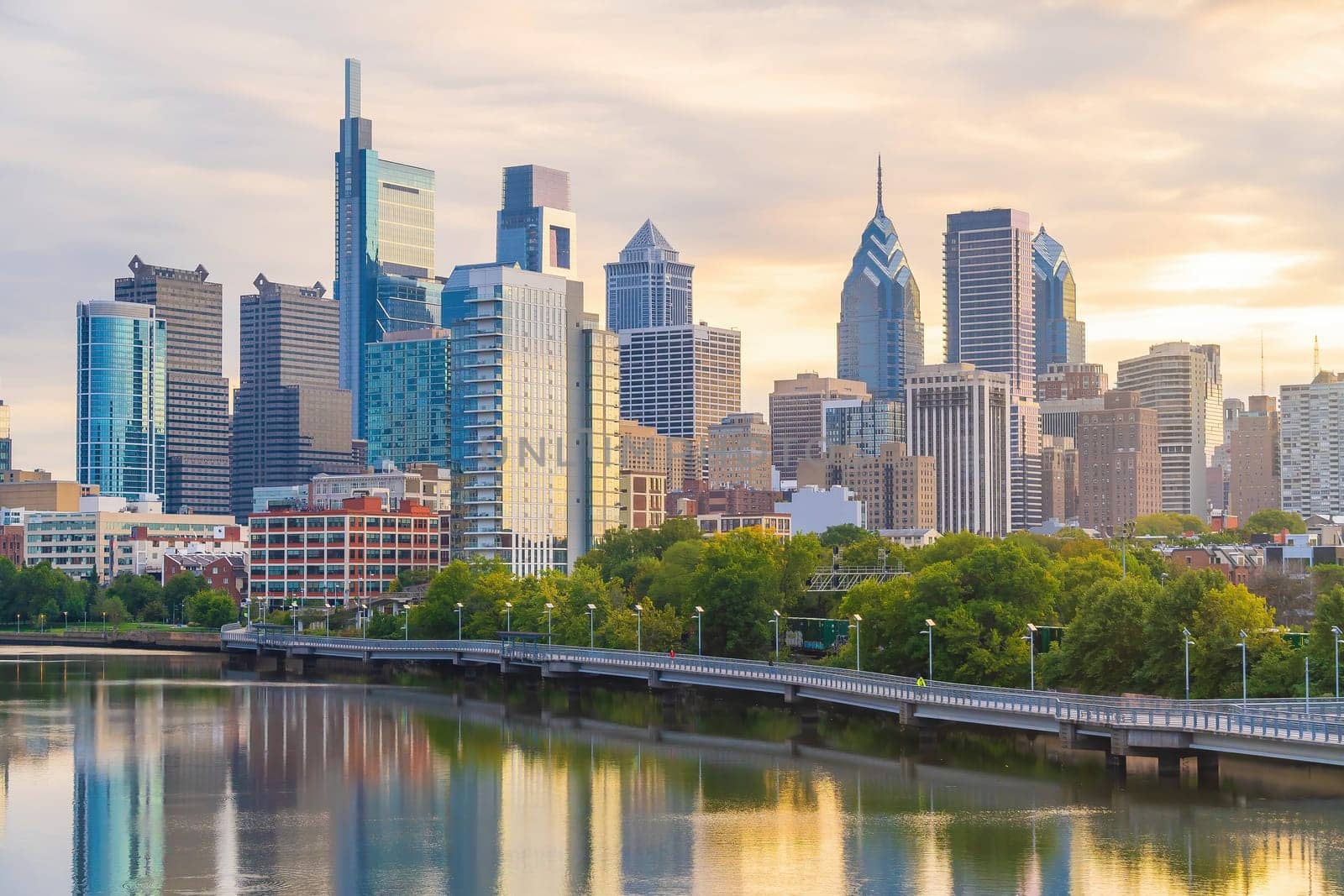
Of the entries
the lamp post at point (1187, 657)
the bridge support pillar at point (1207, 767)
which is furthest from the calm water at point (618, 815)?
the lamp post at point (1187, 657)

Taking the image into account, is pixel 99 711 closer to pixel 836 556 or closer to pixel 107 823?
pixel 107 823

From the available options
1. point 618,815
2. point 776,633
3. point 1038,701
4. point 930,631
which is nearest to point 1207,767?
point 1038,701

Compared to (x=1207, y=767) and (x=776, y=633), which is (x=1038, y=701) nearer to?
(x=1207, y=767)

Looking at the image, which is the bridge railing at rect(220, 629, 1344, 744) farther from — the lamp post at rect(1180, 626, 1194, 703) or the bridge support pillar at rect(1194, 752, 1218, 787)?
the lamp post at rect(1180, 626, 1194, 703)

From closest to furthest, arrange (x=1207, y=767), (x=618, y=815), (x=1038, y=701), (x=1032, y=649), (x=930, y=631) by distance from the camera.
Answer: (x=618, y=815) < (x=1207, y=767) < (x=1038, y=701) < (x=1032, y=649) < (x=930, y=631)

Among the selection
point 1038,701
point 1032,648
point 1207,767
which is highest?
point 1032,648

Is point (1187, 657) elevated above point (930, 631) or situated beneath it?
situated beneath

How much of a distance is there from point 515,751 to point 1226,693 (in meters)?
38.9

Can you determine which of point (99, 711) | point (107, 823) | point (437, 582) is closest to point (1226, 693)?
point (107, 823)

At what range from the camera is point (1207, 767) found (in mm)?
87812

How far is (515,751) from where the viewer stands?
10600 centimetres

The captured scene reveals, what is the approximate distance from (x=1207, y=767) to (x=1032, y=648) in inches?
553

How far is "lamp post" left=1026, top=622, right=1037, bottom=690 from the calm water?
405 cm

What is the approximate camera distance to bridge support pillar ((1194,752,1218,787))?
86.5 metres
